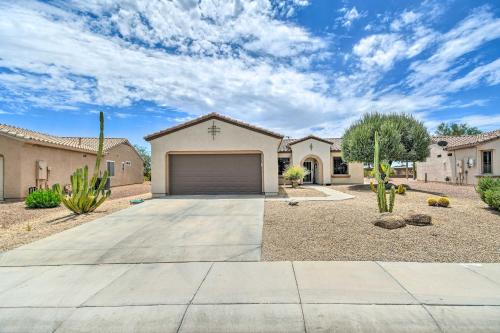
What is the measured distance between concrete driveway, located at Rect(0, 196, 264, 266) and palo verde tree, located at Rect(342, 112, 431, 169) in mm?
12434

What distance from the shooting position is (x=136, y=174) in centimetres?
3014

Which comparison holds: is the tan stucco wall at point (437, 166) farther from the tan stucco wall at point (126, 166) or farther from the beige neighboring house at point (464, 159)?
the tan stucco wall at point (126, 166)

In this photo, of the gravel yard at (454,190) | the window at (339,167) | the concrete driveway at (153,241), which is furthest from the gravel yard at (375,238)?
the window at (339,167)

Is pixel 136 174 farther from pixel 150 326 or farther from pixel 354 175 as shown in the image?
pixel 150 326

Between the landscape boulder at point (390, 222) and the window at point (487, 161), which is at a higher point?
the window at point (487, 161)

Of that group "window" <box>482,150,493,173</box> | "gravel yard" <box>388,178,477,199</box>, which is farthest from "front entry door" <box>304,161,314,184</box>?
"window" <box>482,150,493,173</box>

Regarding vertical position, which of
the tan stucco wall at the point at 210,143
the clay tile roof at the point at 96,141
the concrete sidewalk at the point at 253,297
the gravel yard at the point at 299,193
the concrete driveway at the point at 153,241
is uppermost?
the clay tile roof at the point at 96,141

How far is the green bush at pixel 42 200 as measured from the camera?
12.1 metres

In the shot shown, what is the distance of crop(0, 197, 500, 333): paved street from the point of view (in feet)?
11.2

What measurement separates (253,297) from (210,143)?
12.6m

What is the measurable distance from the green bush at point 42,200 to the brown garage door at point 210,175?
18.4 ft

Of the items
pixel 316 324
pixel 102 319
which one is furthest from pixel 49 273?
pixel 316 324

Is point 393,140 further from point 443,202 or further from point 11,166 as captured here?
point 11,166

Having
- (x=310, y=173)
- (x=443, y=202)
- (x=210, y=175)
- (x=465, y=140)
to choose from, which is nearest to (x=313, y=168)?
(x=310, y=173)
